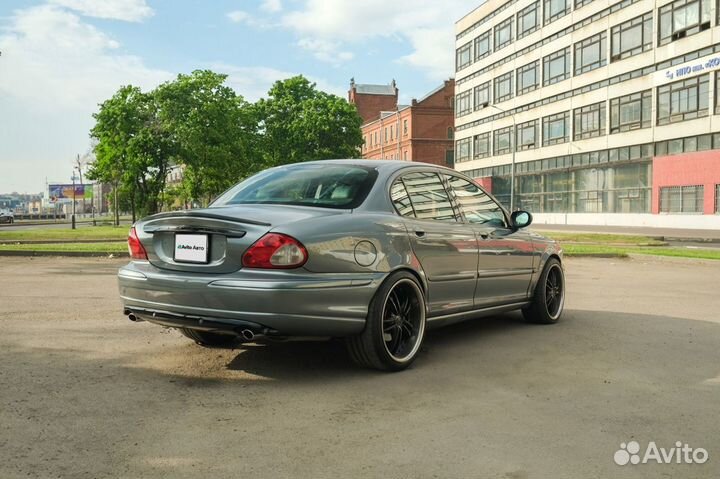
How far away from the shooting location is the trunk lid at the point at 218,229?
14.4ft

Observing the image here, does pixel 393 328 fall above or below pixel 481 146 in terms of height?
below

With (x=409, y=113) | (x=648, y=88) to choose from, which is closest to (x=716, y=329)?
(x=648, y=88)

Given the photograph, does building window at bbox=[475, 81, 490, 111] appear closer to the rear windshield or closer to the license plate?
the rear windshield

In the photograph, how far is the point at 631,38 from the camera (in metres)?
42.6

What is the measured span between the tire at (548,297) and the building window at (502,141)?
52029mm

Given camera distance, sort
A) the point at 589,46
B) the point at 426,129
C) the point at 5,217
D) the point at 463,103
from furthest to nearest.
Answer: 1. the point at 426,129
2. the point at 5,217
3. the point at 463,103
4. the point at 589,46

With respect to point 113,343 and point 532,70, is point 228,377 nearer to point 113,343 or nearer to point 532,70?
point 113,343

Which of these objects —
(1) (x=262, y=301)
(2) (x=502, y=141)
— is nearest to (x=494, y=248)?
(1) (x=262, y=301)

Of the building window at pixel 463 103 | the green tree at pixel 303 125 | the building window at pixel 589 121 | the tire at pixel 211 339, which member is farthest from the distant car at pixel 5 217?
the tire at pixel 211 339

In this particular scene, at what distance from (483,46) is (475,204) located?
59.9m

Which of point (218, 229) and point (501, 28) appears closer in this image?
point (218, 229)

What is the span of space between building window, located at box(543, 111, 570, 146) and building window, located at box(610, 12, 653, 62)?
6094 mm

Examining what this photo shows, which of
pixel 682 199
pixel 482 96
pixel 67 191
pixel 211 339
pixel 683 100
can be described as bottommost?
pixel 211 339

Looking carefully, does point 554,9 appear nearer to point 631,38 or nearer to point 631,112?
point 631,38
